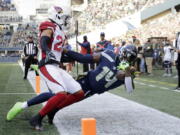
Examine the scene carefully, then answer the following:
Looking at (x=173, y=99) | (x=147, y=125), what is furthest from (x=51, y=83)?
(x=173, y=99)

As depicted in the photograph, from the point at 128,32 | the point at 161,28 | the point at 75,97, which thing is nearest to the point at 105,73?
the point at 75,97

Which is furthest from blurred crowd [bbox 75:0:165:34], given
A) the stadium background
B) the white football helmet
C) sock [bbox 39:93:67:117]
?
sock [bbox 39:93:67:117]

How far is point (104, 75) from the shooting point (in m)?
6.53

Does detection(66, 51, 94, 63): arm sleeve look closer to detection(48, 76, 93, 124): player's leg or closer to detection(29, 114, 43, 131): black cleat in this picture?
detection(48, 76, 93, 124): player's leg

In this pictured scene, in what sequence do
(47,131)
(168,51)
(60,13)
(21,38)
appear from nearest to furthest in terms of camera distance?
(47,131), (60,13), (168,51), (21,38)

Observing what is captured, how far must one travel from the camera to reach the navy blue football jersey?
21.5ft

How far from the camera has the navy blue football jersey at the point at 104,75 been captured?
654 centimetres

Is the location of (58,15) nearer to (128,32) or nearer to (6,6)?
(128,32)

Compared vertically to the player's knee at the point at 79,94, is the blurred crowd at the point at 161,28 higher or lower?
higher

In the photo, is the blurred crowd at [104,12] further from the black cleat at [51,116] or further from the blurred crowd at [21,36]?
the black cleat at [51,116]

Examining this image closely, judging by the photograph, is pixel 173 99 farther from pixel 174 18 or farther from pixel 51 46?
pixel 174 18

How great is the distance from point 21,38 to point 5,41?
398 cm

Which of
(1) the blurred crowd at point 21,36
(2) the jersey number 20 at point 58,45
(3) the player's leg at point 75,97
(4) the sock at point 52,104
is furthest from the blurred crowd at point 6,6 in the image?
(4) the sock at point 52,104

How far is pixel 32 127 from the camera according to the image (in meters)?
6.27
